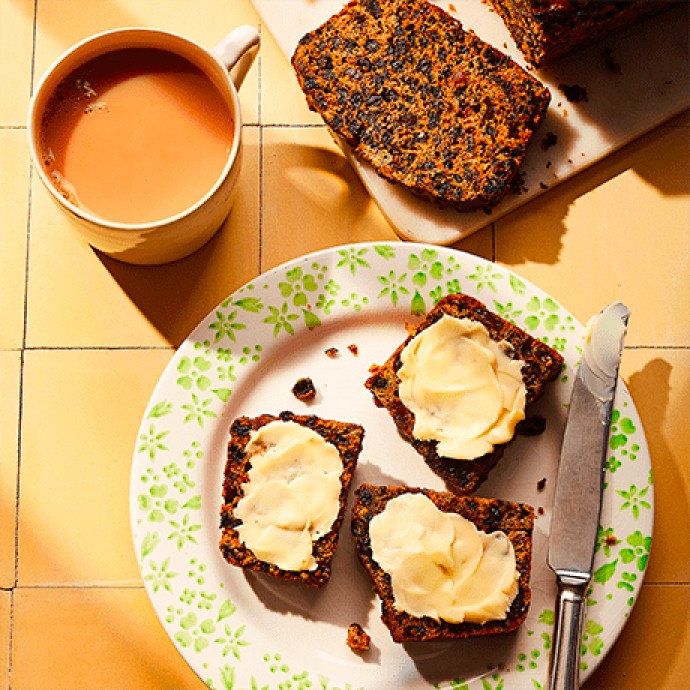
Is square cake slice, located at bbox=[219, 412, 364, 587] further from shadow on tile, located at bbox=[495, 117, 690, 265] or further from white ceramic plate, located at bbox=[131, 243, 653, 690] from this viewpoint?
shadow on tile, located at bbox=[495, 117, 690, 265]

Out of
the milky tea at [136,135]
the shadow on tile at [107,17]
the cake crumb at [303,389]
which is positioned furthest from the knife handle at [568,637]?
the shadow on tile at [107,17]

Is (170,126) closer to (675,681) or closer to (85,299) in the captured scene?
(85,299)

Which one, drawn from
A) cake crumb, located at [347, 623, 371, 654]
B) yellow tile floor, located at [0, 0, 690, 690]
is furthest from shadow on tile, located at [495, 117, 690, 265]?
cake crumb, located at [347, 623, 371, 654]

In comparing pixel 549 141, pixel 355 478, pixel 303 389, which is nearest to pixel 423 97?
pixel 549 141

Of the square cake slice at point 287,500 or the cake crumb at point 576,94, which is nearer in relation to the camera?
the square cake slice at point 287,500

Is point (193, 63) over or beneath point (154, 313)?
over

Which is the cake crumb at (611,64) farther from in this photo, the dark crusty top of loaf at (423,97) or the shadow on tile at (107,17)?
the shadow on tile at (107,17)

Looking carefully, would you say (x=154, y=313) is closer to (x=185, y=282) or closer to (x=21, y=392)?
(x=185, y=282)

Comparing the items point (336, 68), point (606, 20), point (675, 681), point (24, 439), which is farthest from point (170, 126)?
point (675, 681)

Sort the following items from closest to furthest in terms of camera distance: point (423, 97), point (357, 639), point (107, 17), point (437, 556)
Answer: point (437, 556) < point (357, 639) < point (423, 97) < point (107, 17)
